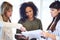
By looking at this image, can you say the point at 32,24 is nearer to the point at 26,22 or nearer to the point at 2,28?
the point at 26,22

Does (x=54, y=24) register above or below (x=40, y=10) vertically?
below

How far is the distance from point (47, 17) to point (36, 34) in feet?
0.52

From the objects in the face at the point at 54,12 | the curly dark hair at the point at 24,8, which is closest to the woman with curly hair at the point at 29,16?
the curly dark hair at the point at 24,8

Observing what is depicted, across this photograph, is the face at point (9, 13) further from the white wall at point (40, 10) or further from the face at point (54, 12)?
the face at point (54, 12)

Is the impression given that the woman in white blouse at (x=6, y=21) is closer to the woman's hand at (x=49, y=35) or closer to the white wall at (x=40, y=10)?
the white wall at (x=40, y=10)

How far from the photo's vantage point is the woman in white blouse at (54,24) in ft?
2.49

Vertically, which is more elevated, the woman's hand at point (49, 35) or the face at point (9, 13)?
the face at point (9, 13)

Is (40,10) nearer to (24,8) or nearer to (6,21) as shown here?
(24,8)

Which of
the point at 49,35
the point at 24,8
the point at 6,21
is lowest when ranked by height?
the point at 49,35

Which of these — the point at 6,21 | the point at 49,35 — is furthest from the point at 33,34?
the point at 6,21

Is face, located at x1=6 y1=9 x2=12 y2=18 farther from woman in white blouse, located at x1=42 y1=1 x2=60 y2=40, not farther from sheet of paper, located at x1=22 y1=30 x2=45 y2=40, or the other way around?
woman in white blouse, located at x1=42 y1=1 x2=60 y2=40

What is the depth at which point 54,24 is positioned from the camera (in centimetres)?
76

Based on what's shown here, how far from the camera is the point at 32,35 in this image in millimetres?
764

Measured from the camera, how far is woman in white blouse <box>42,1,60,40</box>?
29.9 inches
